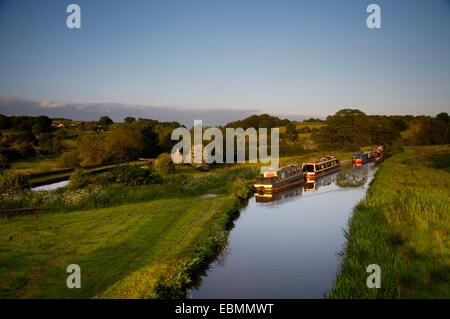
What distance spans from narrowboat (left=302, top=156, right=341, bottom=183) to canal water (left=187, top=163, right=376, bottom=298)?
9819 millimetres

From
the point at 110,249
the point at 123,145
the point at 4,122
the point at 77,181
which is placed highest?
the point at 4,122

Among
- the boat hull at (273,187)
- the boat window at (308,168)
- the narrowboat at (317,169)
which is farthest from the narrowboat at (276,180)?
the boat window at (308,168)

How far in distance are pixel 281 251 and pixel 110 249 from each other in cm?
703

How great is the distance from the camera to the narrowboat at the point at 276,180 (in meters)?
32.0

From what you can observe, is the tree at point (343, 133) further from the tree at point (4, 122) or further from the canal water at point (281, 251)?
the tree at point (4, 122)

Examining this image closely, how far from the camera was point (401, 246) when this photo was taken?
49.8 ft

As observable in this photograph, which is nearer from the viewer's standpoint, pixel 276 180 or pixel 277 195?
pixel 277 195

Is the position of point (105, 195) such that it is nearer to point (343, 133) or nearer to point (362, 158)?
point (362, 158)

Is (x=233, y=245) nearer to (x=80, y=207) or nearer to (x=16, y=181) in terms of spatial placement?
(x=80, y=207)

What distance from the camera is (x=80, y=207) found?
2266 centimetres

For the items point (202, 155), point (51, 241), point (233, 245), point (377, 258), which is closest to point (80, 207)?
point (51, 241)

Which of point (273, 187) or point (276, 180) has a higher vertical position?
point (276, 180)

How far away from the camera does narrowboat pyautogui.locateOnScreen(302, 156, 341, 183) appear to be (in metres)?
40.7

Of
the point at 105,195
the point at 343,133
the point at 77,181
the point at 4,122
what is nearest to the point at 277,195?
the point at 105,195
